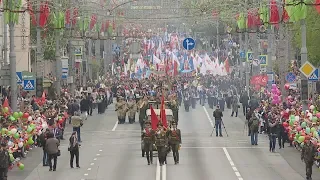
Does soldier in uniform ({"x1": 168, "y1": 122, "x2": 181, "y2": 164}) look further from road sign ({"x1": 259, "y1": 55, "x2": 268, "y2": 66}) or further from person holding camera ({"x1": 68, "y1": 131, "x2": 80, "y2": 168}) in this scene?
road sign ({"x1": 259, "y1": 55, "x2": 268, "y2": 66})

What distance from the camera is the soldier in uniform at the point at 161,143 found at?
35250 mm

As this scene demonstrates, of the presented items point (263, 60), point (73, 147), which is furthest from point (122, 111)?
point (73, 147)

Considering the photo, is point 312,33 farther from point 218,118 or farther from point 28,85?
point 28,85

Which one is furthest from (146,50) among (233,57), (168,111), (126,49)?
(168,111)

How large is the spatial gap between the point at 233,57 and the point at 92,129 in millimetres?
83022

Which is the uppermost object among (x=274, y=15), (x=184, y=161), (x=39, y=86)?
(x=274, y=15)

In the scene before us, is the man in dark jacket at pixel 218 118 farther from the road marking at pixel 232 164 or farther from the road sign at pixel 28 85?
the road sign at pixel 28 85

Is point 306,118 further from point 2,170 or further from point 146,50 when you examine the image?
point 146,50

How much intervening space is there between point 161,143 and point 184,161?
8.87ft

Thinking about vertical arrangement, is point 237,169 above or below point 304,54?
below

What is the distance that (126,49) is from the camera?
165375 millimetres

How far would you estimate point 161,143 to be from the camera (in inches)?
1389

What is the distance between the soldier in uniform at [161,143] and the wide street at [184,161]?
355 mm

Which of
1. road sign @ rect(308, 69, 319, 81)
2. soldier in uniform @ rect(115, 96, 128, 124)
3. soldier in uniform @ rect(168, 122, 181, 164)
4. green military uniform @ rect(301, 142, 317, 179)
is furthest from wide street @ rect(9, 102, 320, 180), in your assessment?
soldier in uniform @ rect(115, 96, 128, 124)
